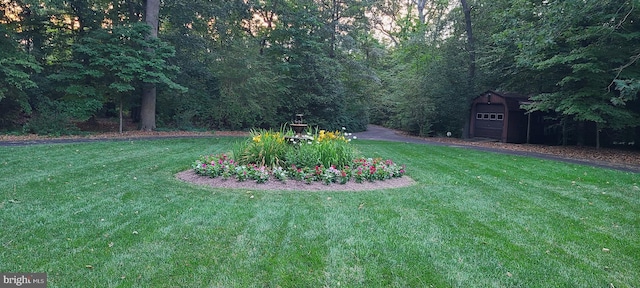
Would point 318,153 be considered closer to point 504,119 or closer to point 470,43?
point 504,119

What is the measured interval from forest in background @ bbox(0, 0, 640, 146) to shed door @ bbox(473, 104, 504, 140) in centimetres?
64

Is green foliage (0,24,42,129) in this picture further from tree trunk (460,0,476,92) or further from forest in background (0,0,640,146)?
tree trunk (460,0,476,92)

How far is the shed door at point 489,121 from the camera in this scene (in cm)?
1562

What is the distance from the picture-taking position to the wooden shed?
1511cm

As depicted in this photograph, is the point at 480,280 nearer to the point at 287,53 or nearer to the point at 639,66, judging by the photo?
Result: the point at 639,66

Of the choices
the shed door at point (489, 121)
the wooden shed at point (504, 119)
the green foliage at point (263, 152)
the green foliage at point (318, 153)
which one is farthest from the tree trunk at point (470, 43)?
the green foliage at point (263, 152)

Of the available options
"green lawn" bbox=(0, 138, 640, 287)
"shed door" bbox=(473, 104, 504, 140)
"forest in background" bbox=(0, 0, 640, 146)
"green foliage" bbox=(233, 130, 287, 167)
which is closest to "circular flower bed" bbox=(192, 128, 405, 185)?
"green foliage" bbox=(233, 130, 287, 167)

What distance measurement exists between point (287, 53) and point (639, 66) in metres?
13.1

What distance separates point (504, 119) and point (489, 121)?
0.92 m

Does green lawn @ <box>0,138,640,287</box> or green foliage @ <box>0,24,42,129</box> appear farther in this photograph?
green foliage @ <box>0,24,42,129</box>

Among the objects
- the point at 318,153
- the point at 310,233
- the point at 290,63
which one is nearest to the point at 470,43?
the point at 290,63

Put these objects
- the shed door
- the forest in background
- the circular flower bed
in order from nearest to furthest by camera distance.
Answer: the circular flower bed → the forest in background → the shed door

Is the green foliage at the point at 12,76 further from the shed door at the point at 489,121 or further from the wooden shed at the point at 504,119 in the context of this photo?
the shed door at the point at 489,121

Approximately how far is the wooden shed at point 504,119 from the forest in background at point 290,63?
0.56m
